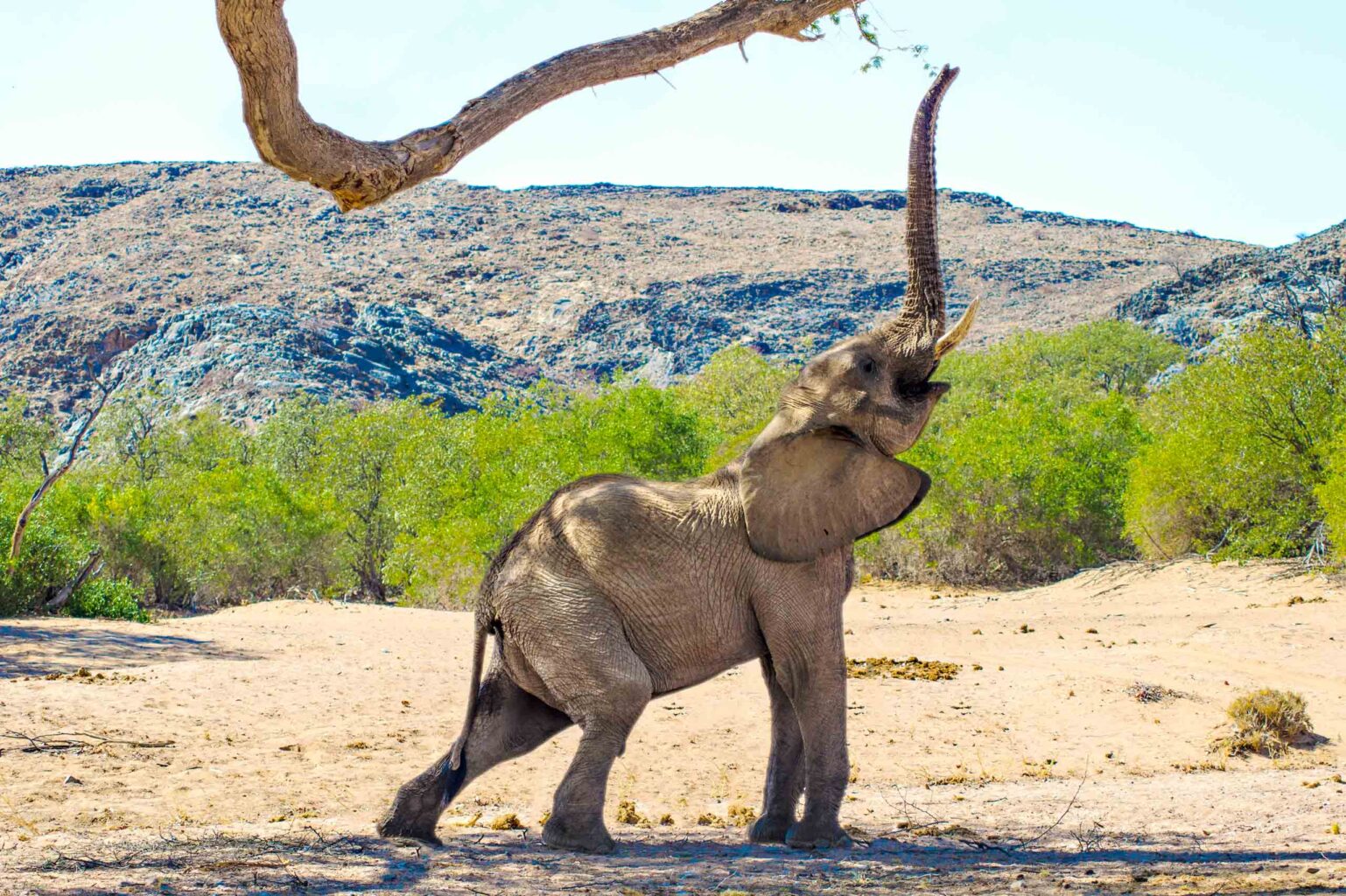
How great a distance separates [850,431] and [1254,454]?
1540 centimetres

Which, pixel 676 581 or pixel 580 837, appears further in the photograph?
pixel 676 581

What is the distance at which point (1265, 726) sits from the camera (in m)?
9.85

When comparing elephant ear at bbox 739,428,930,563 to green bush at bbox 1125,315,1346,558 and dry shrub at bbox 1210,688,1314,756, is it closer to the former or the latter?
dry shrub at bbox 1210,688,1314,756

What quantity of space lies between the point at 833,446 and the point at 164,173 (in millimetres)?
121951

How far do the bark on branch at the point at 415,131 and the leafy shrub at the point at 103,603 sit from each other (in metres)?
13.5

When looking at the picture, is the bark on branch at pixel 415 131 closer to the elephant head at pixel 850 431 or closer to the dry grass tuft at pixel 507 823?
the elephant head at pixel 850 431

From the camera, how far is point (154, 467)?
148ft

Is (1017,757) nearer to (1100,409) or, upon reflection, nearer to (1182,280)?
(1100,409)

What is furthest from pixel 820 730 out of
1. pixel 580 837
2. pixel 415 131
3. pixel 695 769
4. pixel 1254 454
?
pixel 1254 454

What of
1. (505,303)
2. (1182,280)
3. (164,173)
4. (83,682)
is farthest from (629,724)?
(164,173)

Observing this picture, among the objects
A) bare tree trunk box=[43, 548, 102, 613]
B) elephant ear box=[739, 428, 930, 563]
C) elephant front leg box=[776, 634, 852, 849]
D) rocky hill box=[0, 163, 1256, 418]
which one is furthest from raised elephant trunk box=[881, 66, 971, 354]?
rocky hill box=[0, 163, 1256, 418]

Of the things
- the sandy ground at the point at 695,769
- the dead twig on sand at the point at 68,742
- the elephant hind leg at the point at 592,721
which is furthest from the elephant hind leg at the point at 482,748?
the dead twig on sand at the point at 68,742

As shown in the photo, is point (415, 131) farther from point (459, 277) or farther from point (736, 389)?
point (459, 277)

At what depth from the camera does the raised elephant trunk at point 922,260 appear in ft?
20.8
